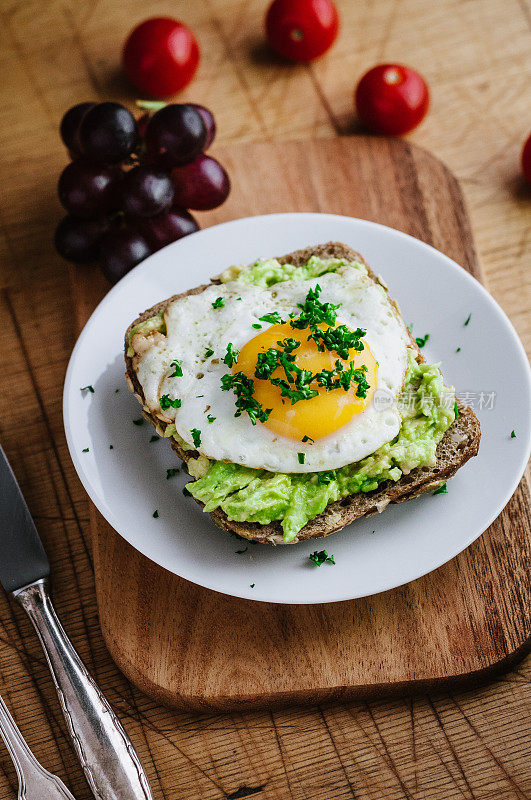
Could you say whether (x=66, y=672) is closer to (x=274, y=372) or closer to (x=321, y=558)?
(x=321, y=558)

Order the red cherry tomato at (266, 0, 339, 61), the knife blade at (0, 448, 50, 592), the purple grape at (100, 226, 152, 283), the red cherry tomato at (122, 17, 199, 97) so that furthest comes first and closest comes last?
the red cherry tomato at (266, 0, 339, 61) < the red cherry tomato at (122, 17, 199, 97) < the purple grape at (100, 226, 152, 283) < the knife blade at (0, 448, 50, 592)

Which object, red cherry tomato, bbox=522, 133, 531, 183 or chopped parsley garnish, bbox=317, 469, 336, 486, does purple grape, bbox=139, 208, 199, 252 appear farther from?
red cherry tomato, bbox=522, 133, 531, 183

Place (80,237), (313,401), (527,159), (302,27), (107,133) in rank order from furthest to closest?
(302,27), (527,159), (80,237), (107,133), (313,401)

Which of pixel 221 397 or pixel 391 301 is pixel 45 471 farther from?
pixel 391 301

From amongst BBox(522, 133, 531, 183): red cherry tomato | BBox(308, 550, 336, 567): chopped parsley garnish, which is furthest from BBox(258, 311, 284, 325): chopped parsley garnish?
BBox(522, 133, 531, 183): red cherry tomato

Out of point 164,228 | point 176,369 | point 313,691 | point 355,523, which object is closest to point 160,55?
point 164,228

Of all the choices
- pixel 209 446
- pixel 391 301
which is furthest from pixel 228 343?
pixel 391 301
